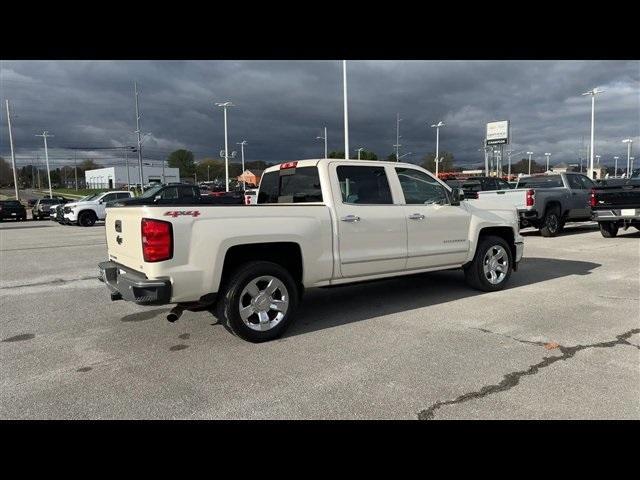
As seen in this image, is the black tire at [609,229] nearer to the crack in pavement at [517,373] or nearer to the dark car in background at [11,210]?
the crack in pavement at [517,373]

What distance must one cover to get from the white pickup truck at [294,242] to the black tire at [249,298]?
11 millimetres

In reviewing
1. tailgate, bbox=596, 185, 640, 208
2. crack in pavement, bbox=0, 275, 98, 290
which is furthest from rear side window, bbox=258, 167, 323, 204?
tailgate, bbox=596, 185, 640, 208

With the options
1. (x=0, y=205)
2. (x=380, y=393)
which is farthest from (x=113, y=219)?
(x=0, y=205)

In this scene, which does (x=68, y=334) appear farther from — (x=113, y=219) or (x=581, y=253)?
(x=581, y=253)

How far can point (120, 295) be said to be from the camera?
4.79 meters

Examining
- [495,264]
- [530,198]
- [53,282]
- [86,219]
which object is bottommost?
[53,282]

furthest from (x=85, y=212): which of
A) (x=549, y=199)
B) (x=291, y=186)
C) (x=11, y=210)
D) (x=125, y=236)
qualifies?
(x=125, y=236)

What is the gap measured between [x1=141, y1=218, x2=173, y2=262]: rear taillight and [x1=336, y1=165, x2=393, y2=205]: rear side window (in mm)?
2094

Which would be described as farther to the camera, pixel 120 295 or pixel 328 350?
pixel 120 295

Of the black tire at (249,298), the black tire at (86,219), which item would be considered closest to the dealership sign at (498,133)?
the black tire at (86,219)

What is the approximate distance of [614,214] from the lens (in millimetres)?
12469

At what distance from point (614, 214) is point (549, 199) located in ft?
5.58

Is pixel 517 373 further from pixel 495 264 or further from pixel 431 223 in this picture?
pixel 495 264

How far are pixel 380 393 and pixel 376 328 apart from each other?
163 centimetres
